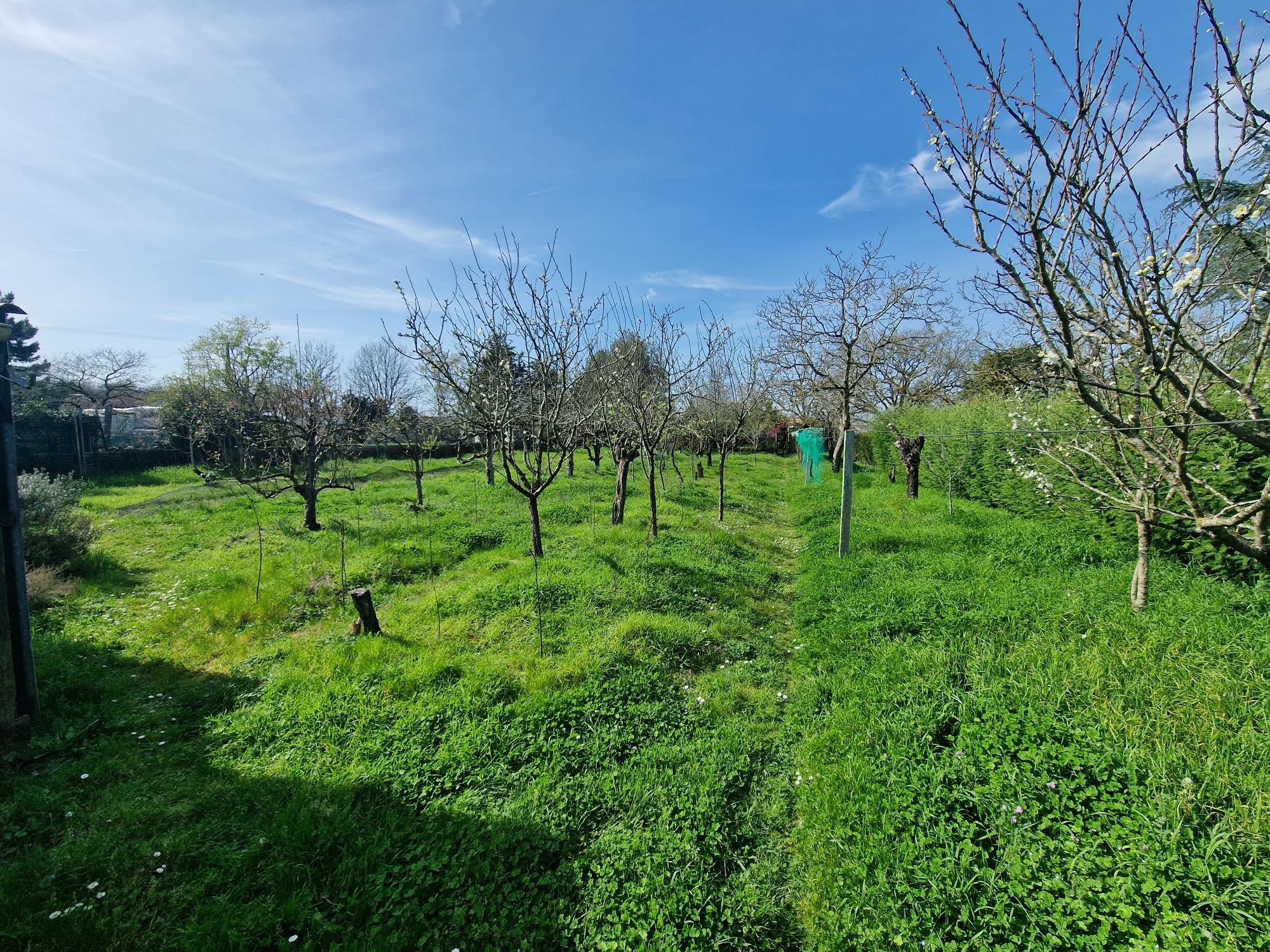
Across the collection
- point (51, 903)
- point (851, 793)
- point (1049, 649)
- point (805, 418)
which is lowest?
point (51, 903)

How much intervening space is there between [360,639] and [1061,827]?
5.47 meters

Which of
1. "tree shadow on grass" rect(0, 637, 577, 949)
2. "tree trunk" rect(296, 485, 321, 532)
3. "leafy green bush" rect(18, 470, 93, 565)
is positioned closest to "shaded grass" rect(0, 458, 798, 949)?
"tree shadow on grass" rect(0, 637, 577, 949)

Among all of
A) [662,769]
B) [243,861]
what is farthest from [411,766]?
[662,769]

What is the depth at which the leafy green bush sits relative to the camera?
22.8ft

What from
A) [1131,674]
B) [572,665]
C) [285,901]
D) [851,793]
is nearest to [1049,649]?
[1131,674]

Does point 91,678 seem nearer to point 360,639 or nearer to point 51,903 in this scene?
point 360,639

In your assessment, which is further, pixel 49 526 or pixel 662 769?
pixel 49 526

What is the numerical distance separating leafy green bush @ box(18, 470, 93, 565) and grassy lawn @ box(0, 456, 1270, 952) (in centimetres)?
171

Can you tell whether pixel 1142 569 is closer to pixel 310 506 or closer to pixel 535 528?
pixel 535 528

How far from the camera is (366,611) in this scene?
5.17 meters

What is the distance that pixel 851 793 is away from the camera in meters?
2.92

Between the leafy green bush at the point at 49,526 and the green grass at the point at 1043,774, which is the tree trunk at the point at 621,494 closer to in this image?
the green grass at the point at 1043,774

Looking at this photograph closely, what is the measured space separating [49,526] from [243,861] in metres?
8.02

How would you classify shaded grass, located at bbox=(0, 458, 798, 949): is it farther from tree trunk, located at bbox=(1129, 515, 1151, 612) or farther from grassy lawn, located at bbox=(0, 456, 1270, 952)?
tree trunk, located at bbox=(1129, 515, 1151, 612)
